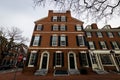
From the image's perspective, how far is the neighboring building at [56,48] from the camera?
1532 centimetres

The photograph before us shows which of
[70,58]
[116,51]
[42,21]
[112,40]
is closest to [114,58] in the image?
[116,51]

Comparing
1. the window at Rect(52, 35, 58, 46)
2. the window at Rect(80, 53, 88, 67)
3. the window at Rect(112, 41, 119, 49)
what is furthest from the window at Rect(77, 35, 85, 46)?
the window at Rect(112, 41, 119, 49)

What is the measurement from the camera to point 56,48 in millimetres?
16641

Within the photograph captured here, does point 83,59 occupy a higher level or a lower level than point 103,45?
lower

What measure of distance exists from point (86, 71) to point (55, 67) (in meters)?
4.75

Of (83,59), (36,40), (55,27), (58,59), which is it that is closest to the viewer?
(58,59)

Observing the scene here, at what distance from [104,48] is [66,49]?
918 centimetres

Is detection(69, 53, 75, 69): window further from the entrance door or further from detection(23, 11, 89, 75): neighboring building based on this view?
the entrance door

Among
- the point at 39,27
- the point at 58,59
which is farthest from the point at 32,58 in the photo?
the point at 39,27

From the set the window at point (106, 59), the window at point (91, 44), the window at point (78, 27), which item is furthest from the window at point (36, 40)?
the window at point (106, 59)

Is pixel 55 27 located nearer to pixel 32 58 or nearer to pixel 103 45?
pixel 32 58

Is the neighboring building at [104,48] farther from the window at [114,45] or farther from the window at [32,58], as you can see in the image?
the window at [32,58]

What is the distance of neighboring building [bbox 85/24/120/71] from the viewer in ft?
60.4

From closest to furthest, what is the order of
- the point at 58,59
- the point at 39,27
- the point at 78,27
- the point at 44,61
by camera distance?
the point at 44,61 < the point at 58,59 < the point at 39,27 < the point at 78,27
